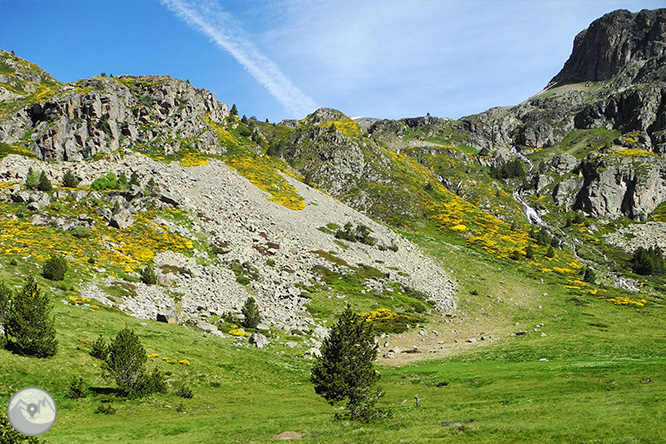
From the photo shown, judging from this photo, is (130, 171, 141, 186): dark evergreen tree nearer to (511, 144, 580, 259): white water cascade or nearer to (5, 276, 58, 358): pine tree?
(5, 276, 58, 358): pine tree

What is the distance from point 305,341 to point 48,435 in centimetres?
2682

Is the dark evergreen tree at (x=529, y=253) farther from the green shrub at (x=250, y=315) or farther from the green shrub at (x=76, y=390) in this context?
the green shrub at (x=76, y=390)

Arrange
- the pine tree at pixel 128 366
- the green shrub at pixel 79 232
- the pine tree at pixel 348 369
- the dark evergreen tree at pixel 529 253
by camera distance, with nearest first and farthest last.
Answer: the pine tree at pixel 348 369 < the pine tree at pixel 128 366 < the green shrub at pixel 79 232 < the dark evergreen tree at pixel 529 253

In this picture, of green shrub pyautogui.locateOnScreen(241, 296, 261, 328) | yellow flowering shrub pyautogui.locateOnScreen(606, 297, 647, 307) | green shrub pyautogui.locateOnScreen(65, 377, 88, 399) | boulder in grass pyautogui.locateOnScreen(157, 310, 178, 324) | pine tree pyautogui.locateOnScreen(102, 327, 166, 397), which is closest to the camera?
green shrub pyautogui.locateOnScreen(65, 377, 88, 399)

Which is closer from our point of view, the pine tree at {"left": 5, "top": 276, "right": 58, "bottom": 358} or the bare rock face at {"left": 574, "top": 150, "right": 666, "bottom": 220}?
the pine tree at {"left": 5, "top": 276, "right": 58, "bottom": 358}

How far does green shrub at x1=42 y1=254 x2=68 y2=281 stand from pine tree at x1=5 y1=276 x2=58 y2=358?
12.6 meters

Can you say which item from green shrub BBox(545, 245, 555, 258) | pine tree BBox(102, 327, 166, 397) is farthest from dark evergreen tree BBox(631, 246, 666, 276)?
pine tree BBox(102, 327, 166, 397)

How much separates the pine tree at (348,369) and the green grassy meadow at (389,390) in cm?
166

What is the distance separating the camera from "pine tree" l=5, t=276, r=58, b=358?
23.4m

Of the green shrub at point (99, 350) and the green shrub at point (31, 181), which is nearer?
the green shrub at point (99, 350)

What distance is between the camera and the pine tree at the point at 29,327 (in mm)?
23391

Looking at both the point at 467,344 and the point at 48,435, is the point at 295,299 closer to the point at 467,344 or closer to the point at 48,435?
the point at 467,344

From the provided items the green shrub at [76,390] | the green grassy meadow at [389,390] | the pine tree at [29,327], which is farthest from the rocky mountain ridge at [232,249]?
the green shrub at [76,390]

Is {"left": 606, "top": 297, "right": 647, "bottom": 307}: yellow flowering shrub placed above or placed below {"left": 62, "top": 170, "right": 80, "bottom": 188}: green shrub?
below
